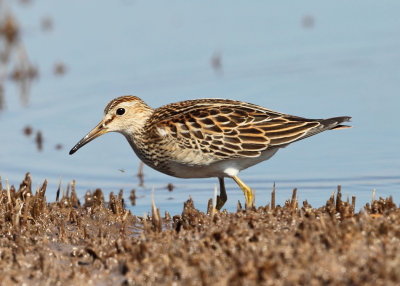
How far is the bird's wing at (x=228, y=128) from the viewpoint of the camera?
803cm

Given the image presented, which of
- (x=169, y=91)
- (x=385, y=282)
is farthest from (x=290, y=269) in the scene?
(x=169, y=91)

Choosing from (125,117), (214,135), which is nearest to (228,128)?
(214,135)

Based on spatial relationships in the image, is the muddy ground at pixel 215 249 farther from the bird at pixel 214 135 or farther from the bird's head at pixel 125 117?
the bird's head at pixel 125 117

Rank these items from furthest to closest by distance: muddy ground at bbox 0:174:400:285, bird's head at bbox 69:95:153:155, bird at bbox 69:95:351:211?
bird's head at bbox 69:95:153:155, bird at bbox 69:95:351:211, muddy ground at bbox 0:174:400:285

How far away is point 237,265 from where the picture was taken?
557 centimetres

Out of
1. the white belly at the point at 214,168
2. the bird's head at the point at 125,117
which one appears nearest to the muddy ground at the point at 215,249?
the white belly at the point at 214,168

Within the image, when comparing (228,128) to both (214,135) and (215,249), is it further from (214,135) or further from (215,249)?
(215,249)

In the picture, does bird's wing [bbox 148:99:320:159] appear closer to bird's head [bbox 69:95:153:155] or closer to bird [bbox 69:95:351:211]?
bird [bbox 69:95:351:211]

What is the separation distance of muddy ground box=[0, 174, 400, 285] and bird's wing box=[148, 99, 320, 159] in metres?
0.74

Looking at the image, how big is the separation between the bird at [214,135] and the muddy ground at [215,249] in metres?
0.62

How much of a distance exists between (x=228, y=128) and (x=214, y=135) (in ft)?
0.66

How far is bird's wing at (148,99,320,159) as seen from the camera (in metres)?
8.03

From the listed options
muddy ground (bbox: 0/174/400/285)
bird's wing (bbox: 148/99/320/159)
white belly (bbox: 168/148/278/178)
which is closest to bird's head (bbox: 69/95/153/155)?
bird's wing (bbox: 148/99/320/159)

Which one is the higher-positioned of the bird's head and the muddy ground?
the bird's head
